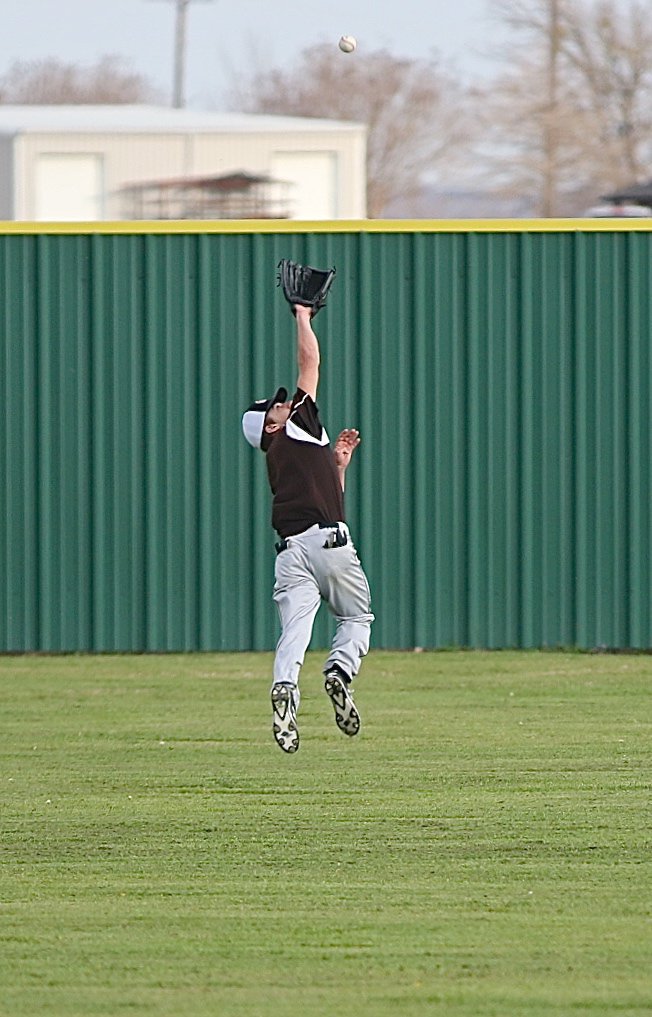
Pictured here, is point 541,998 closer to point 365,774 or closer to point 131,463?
point 365,774

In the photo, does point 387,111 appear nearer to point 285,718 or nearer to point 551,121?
point 551,121

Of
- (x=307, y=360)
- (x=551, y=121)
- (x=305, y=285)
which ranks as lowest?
(x=307, y=360)

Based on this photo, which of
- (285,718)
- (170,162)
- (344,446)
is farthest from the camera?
(170,162)

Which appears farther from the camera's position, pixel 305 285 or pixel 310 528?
pixel 305 285

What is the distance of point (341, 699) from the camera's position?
9172 millimetres

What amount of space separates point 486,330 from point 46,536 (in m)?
3.53

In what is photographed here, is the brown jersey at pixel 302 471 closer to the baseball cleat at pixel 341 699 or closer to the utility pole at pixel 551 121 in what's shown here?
the baseball cleat at pixel 341 699

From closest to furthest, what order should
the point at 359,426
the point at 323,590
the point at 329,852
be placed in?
the point at 329,852
the point at 323,590
the point at 359,426

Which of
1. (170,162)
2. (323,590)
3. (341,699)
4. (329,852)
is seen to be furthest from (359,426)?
(170,162)

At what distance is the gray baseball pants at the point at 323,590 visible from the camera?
9211 mm

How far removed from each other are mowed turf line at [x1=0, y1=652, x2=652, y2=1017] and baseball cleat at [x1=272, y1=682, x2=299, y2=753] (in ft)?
0.87

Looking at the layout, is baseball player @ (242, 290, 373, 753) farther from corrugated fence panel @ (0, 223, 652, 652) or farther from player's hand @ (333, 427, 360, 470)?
corrugated fence panel @ (0, 223, 652, 652)

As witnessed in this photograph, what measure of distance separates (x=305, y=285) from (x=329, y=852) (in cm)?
301

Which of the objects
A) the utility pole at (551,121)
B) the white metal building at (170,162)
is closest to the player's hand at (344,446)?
the white metal building at (170,162)
